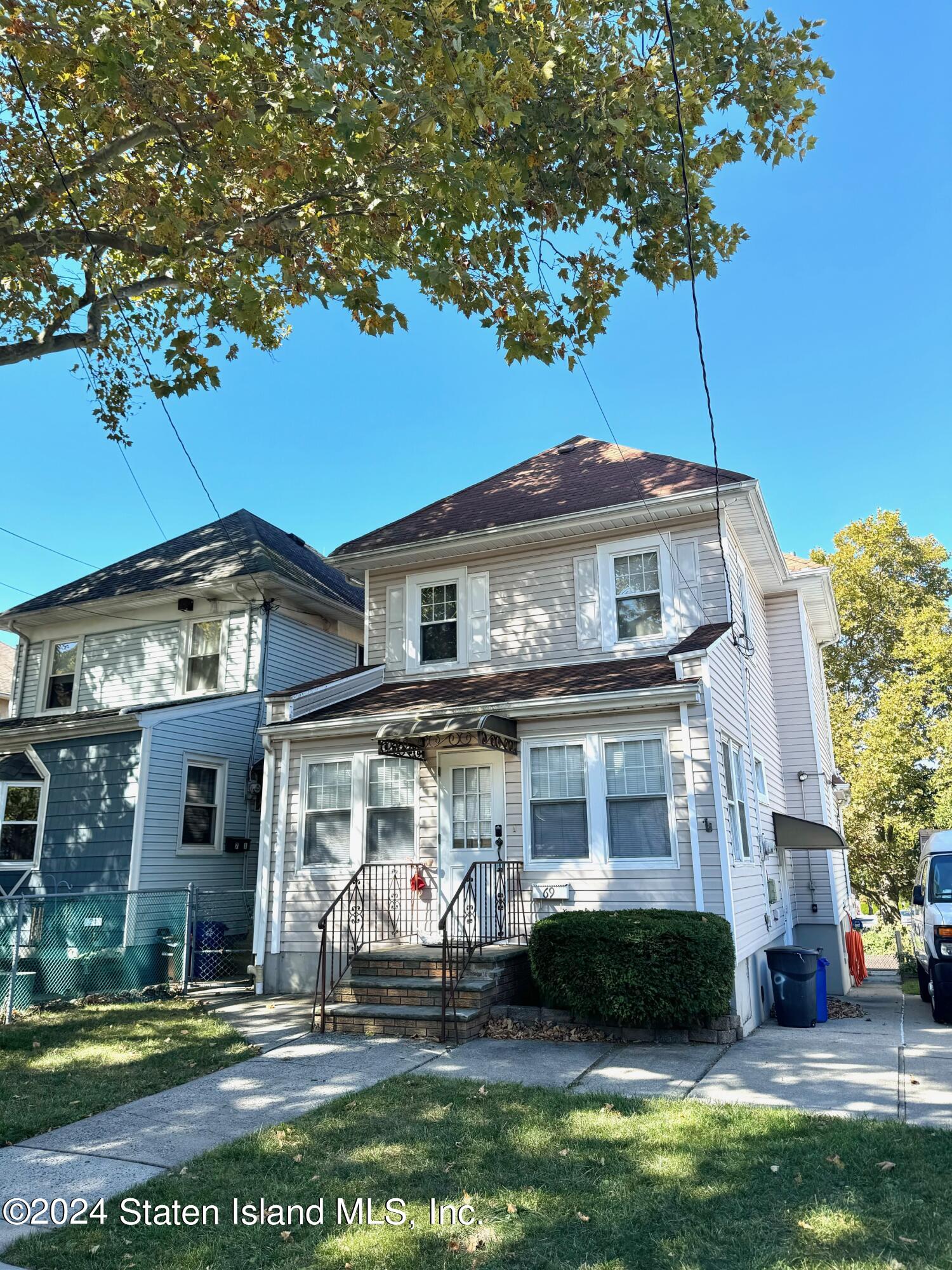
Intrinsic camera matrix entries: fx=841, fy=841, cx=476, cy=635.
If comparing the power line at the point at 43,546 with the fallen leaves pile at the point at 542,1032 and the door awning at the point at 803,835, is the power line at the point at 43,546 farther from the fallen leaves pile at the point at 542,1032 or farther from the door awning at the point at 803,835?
the door awning at the point at 803,835

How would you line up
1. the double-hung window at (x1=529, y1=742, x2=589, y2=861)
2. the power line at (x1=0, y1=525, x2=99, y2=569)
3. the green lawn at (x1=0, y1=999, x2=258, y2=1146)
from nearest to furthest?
the green lawn at (x1=0, y1=999, x2=258, y2=1146) → the double-hung window at (x1=529, y1=742, x2=589, y2=861) → the power line at (x1=0, y1=525, x2=99, y2=569)

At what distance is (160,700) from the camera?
622 inches

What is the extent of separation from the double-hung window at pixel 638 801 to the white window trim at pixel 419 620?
132 inches

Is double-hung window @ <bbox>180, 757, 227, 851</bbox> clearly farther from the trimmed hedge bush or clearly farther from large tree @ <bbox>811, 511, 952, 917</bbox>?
large tree @ <bbox>811, 511, 952, 917</bbox>

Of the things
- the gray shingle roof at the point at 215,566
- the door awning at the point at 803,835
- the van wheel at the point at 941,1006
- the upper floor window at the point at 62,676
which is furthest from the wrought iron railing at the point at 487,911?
the upper floor window at the point at 62,676

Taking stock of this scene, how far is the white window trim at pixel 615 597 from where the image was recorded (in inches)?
449

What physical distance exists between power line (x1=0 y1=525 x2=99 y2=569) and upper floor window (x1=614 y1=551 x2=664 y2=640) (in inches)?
417

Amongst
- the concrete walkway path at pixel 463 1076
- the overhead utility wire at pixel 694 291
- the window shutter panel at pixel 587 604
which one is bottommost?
the concrete walkway path at pixel 463 1076

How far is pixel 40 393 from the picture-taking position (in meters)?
12.9

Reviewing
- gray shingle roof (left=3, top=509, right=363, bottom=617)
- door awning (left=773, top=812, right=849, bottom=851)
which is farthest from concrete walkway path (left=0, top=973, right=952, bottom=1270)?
gray shingle roof (left=3, top=509, right=363, bottom=617)

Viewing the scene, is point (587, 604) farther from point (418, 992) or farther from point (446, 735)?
point (418, 992)

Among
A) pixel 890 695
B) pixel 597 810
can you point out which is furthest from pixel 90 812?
pixel 890 695

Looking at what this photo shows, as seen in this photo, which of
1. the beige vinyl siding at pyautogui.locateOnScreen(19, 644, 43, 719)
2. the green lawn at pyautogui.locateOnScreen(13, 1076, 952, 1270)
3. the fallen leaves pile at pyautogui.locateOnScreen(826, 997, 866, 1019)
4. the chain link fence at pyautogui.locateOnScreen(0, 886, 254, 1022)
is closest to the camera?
the green lawn at pyautogui.locateOnScreen(13, 1076, 952, 1270)

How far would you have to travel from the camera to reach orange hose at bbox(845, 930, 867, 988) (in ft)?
48.9
